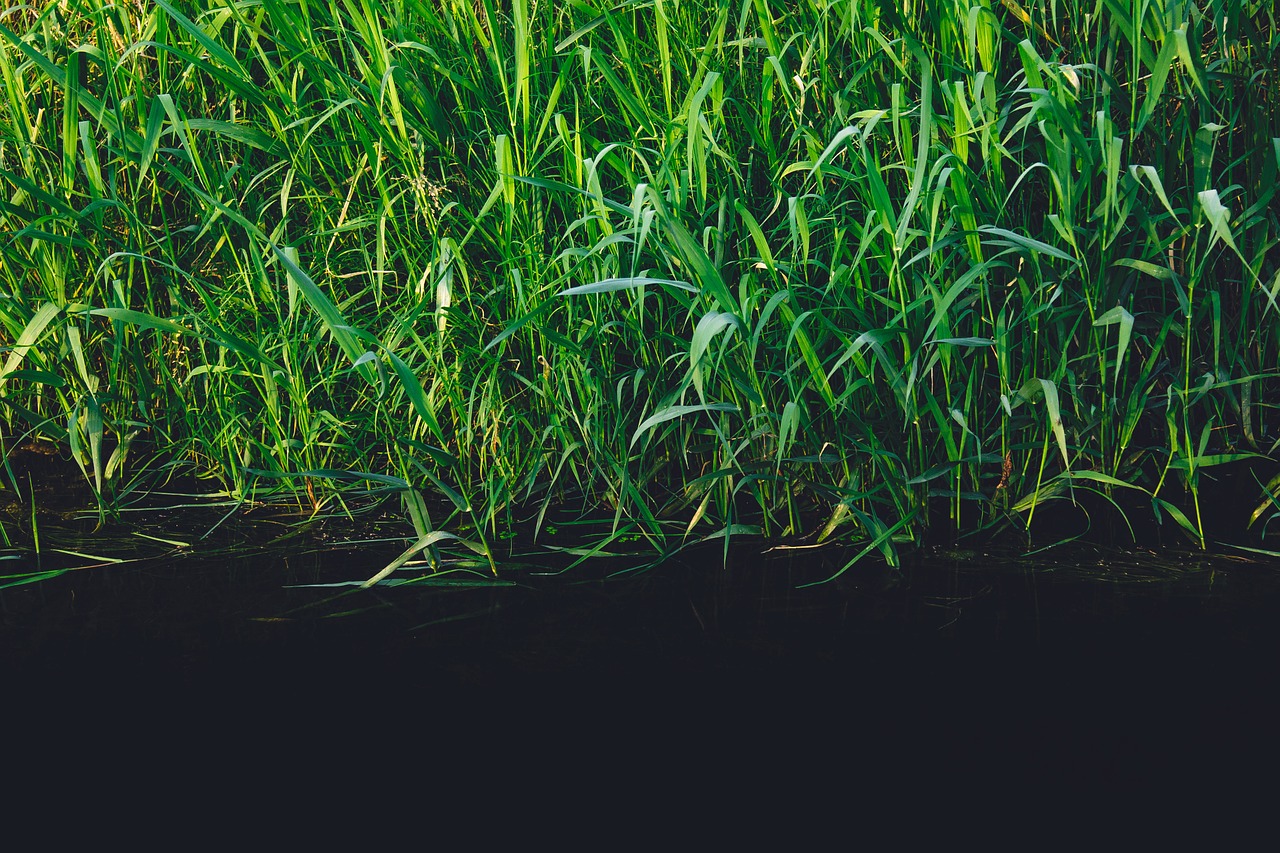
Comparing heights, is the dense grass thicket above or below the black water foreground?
above

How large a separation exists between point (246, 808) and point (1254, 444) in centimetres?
140

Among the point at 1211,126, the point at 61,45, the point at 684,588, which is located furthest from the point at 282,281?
the point at 1211,126

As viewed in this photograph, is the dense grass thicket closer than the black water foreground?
No

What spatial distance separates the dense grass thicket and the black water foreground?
120 mm

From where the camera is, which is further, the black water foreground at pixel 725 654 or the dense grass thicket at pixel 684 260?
the dense grass thicket at pixel 684 260

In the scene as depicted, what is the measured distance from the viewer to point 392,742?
1.04 m

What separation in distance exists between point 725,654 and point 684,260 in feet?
1.72

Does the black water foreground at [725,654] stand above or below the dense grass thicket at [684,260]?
below

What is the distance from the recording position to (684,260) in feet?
4.62

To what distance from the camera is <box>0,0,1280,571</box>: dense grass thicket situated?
1411 millimetres

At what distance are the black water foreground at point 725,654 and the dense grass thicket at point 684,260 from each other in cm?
12

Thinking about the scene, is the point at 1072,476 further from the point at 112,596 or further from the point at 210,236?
the point at 210,236

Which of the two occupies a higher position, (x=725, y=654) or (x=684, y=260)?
(x=684, y=260)

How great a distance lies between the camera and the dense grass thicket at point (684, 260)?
55.6 inches
